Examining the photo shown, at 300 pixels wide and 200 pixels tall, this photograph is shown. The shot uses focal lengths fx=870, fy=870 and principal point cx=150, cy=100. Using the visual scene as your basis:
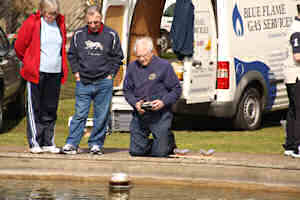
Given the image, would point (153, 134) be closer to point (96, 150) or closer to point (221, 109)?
point (96, 150)

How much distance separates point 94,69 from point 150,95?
72 cm

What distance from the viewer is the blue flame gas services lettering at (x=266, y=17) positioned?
13641 mm

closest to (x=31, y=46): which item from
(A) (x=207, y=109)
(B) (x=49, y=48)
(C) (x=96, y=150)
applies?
(B) (x=49, y=48)

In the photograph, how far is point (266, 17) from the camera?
14.0 m

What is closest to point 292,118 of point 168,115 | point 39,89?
point 168,115

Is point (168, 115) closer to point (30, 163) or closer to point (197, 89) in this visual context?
point (30, 163)

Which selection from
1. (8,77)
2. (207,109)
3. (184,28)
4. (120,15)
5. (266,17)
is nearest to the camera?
(184,28)

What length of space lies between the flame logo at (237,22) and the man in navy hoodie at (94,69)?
13.0ft

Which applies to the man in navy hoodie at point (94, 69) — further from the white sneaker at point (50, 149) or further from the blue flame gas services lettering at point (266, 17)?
the blue flame gas services lettering at point (266, 17)

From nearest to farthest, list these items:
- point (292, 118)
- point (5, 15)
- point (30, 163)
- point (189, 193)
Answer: point (189, 193)
point (30, 163)
point (292, 118)
point (5, 15)

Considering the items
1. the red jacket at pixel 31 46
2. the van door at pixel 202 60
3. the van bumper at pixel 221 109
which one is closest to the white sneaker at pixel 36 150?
the red jacket at pixel 31 46

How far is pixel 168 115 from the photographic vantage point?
938cm

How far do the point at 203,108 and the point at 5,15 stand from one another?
18.2m

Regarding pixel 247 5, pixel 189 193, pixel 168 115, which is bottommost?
pixel 189 193
